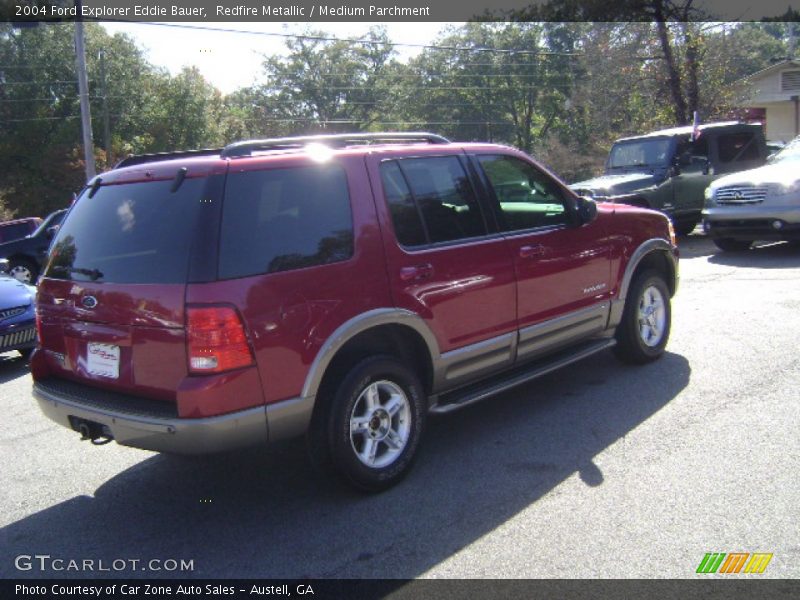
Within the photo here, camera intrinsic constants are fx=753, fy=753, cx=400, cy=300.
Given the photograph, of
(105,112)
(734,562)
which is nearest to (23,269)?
(734,562)

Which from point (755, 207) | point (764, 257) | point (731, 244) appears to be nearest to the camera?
point (755, 207)

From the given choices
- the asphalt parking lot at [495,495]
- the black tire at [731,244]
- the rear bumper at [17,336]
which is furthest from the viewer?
the black tire at [731,244]

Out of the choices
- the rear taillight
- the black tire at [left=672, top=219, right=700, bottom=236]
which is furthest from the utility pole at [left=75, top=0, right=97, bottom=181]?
the rear taillight

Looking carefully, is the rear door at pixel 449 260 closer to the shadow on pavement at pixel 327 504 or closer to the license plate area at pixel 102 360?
the shadow on pavement at pixel 327 504

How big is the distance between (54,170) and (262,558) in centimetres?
3950

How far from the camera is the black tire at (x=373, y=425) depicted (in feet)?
13.1

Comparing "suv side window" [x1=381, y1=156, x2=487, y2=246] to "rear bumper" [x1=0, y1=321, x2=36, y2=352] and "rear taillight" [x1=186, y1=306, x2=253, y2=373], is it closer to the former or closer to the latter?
"rear taillight" [x1=186, y1=306, x2=253, y2=373]

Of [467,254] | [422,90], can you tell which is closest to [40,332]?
[467,254]

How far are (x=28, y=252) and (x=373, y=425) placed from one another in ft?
46.8

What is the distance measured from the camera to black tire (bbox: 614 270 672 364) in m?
6.16

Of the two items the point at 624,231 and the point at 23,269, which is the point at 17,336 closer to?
the point at 624,231

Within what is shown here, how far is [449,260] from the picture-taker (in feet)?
15.1

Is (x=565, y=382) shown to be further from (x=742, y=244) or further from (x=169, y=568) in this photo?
(x=742, y=244)

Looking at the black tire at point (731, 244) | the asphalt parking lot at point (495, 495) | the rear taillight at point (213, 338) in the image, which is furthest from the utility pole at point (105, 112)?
the rear taillight at point (213, 338)
